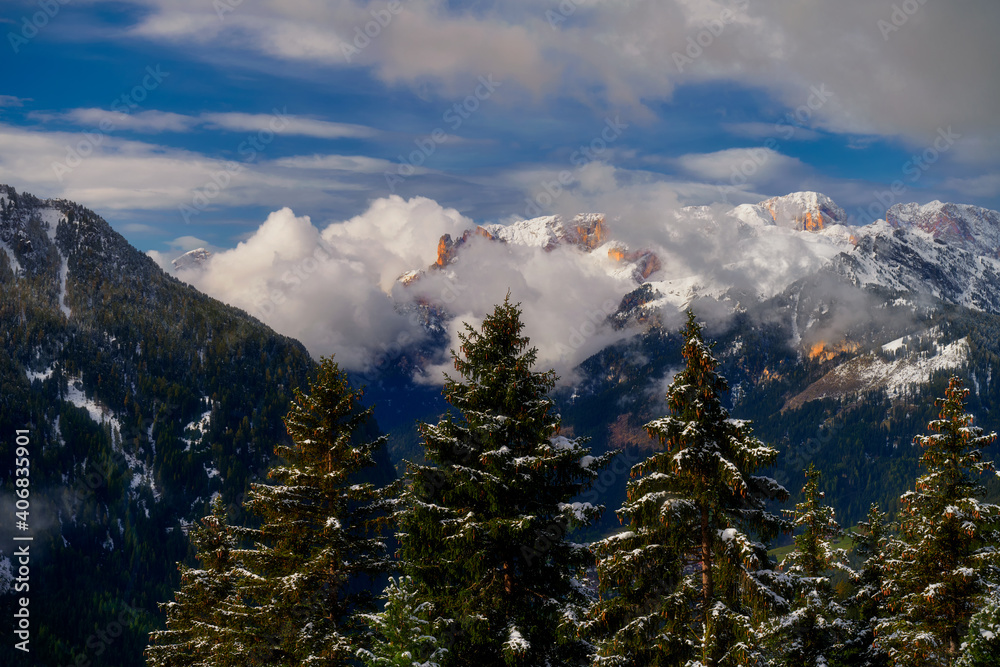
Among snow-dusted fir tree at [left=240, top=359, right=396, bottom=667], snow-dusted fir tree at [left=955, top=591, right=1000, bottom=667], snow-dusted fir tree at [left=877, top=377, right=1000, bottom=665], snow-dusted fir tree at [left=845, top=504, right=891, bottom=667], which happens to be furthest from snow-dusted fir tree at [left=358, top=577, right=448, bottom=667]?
snow-dusted fir tree at [left=845, top=504, right=891, bottom=667]

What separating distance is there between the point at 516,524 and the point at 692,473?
6029 mm

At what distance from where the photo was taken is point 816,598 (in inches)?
1503

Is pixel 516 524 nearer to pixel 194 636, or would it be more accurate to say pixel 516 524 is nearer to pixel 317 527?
pixel 317 527

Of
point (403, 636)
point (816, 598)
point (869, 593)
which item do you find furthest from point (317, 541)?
point (869, 593)

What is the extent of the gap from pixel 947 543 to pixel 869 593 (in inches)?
628

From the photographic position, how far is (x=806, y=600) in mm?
Result: 37625

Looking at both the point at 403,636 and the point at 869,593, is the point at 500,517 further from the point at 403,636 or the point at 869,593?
the point at 869,593

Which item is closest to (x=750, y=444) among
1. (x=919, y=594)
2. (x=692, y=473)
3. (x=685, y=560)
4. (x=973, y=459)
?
(x=692, y=473)

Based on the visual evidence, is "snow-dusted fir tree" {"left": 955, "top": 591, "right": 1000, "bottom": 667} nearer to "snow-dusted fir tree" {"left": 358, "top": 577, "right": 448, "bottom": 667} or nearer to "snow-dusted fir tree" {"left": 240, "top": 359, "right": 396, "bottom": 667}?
"snow-dusted fir tree" {"left": 358, "top": 577, "right": 448, "bottom": 667}

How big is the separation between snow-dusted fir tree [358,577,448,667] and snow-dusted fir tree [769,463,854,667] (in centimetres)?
2365

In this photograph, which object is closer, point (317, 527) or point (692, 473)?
point (692, 473)

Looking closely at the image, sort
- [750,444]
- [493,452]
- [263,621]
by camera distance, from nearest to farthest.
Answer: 1. [750,444]
2. [493,452]
3. [263,621]

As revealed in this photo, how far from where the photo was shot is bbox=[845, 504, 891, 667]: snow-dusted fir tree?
4347cm

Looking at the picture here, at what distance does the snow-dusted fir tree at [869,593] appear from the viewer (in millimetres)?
43469
